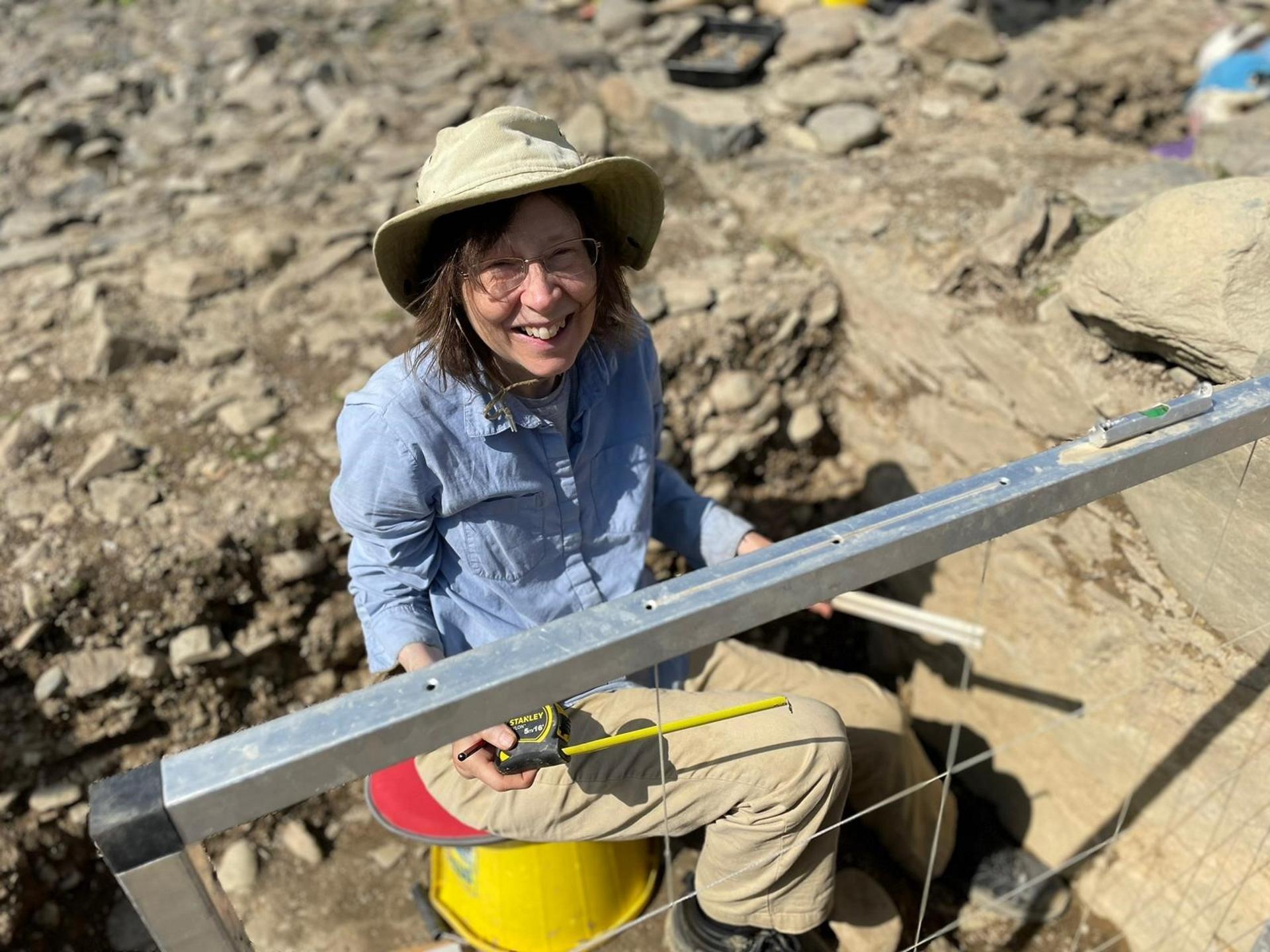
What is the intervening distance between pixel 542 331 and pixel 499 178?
287 mm

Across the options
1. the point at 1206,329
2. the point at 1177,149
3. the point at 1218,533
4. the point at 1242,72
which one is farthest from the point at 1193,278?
the point at 1242,72

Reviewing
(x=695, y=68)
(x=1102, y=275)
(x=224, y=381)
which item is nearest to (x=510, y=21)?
(x=695, y=68)

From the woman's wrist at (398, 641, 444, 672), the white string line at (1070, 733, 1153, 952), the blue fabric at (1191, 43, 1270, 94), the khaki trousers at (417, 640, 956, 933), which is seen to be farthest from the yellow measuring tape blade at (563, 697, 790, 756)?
the blue fabric at (1191, 43, 1270, 94)

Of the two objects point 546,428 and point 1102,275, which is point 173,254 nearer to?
point 546,428

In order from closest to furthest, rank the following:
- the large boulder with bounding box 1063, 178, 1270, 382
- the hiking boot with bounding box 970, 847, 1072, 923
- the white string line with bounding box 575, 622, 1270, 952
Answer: the white string line with bounding box 575, 622, 1270, 952
the large boulder with bounding box 1063, 178, 1270, 382
the hiking boot with bounding box 970, 847, 1072, 923

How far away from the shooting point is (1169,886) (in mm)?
2643

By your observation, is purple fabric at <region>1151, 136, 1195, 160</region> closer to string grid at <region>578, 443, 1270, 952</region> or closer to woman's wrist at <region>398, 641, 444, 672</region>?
string grid at <region>578, 443, 1270, 952</region>

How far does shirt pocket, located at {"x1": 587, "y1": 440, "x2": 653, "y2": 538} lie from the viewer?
2184 millimetres

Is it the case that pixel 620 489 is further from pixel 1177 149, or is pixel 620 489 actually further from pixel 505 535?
pixel 1177 149

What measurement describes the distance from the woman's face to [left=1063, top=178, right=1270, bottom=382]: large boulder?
1.34 m

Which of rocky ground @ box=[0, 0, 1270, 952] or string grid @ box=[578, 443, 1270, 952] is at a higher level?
rocky ground @ box=[0, 0, 1270, 952]

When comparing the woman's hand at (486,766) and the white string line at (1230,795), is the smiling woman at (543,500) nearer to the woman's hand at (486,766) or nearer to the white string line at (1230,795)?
the woman's hand at (486,766)

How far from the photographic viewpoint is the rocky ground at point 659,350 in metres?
2.71

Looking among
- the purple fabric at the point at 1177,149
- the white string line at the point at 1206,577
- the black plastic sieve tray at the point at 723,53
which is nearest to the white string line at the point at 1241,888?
the white string line at the point at 1206,577
